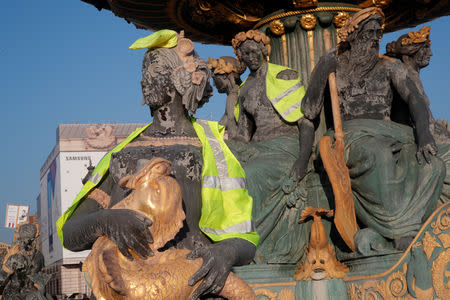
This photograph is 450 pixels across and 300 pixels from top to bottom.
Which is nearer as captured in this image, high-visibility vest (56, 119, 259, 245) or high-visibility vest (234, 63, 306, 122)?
high-visibility vest (56, 119, 259, 245)

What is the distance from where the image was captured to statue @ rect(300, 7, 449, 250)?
219 inches

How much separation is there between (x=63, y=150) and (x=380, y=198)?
1417 inches

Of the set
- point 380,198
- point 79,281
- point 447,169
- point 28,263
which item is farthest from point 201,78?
point 79,281

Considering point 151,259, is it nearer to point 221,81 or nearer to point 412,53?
point 221,81

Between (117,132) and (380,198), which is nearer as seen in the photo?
(380,198)

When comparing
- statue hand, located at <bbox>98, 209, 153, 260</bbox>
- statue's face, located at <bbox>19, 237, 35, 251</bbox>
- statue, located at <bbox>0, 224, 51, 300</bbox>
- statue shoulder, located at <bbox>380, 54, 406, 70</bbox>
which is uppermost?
statue shoulder, located at <bbox>380, 54, 406, 70</bbox>

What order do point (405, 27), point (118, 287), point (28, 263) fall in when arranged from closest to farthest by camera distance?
point (118, 287) < point (405, 27) < point (28, 263)

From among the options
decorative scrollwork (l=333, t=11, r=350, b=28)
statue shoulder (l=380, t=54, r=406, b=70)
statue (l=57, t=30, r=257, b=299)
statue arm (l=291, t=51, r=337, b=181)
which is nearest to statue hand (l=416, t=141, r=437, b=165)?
statue shoulder (l=380, t=54, r=406, b=70)

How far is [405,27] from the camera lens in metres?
8.37

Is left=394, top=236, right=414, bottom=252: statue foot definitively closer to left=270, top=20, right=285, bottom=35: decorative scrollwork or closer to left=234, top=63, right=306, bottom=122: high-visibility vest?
left=234, top=63, right=306, bottom=122: high-visibility vest

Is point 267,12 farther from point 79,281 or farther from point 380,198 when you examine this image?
point 79,281

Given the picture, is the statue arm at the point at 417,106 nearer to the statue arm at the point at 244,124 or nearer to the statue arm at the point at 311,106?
the statue arm at the point at 311,106

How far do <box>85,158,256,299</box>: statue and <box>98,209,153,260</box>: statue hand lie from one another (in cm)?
3

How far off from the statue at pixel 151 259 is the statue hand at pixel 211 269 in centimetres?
2
